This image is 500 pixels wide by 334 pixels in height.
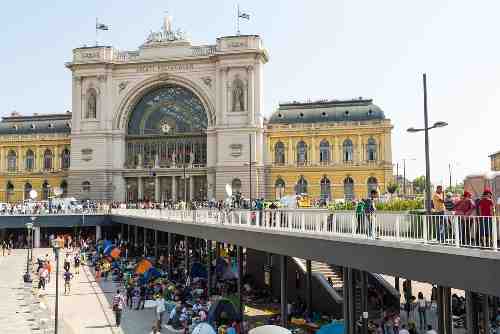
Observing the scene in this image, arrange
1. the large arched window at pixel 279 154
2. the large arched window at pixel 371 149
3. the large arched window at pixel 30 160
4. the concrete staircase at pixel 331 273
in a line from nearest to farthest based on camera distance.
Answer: the concrete staircase at pixel 331 273
the large arched window at pixel 371 149
the large arched window at pixel 279 154
the large arched window at pixel 30 160

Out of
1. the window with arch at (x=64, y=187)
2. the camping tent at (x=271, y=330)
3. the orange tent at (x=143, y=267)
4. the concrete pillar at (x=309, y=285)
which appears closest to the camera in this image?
the camping tent at (x=271, y=330)

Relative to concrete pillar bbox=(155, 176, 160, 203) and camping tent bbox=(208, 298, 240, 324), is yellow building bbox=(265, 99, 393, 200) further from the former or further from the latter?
camping tent bbox=(208, 298, 240, 324)

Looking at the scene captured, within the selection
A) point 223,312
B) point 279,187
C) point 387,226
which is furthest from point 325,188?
point 387,226

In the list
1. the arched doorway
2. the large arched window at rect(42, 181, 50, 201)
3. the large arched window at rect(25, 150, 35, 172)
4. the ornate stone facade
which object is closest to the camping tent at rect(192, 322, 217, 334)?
the ornate stone facade

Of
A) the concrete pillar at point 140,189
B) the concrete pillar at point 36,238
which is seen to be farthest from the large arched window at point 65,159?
the concrete pillar at point 36,238

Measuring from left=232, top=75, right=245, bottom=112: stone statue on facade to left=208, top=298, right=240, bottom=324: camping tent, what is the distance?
167ft

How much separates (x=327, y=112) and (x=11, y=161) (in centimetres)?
→ 5067

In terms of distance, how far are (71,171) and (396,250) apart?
72694mm

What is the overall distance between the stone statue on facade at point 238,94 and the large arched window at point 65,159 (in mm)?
29692

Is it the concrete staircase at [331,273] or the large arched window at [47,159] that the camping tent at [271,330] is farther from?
the large arched window at [47,159]

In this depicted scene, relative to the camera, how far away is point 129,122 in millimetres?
83375

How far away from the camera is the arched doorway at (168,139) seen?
265 ft

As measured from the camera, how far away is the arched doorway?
80688 millimetres

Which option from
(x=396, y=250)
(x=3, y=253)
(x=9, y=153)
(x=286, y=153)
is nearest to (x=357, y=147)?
(x=286, y=153)
